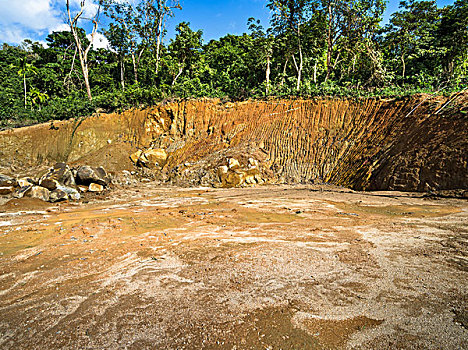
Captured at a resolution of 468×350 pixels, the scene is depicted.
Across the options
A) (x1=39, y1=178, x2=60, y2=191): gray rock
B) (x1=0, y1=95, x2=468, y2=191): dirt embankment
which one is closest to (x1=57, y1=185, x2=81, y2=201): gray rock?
(x1=39, y1=178, x2=60, y2=191): gray rock

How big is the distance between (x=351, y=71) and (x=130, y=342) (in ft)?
77.8

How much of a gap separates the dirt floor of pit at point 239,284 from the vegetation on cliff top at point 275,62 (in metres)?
12.7

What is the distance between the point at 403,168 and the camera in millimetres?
9102

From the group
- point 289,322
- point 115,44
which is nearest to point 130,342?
point 289,322

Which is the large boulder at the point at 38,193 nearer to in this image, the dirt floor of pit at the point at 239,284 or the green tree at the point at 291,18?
the dirt floor of pit at the point at 239,284

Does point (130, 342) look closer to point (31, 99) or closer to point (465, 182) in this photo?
point (465, 182)

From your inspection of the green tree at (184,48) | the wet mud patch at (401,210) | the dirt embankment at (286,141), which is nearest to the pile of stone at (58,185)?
the dirt embankment at (286,141)

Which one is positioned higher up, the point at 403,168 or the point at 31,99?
the point at 31,99

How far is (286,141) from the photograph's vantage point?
14156 mm

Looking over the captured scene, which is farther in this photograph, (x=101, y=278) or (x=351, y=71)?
(x=351, y=71)

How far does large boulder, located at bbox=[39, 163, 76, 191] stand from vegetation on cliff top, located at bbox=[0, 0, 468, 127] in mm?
9361

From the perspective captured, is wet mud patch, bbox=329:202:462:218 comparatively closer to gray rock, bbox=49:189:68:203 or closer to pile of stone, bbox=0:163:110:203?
gray rock, bbox=49:189:68:203

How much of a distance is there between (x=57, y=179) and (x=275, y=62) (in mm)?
20743

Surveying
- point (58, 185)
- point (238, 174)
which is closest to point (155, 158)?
point (238, 174)
